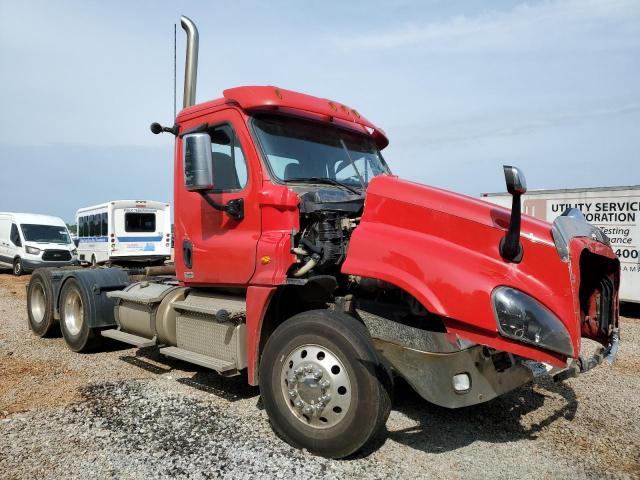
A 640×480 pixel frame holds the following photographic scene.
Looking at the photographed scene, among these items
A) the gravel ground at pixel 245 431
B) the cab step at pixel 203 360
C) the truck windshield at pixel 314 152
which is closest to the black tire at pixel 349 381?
the gravel ground at pixel 245 431

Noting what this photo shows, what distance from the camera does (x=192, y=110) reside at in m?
5.12

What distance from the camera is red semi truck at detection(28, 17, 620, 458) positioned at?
10.4ft

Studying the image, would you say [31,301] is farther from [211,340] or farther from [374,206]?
[374,206]

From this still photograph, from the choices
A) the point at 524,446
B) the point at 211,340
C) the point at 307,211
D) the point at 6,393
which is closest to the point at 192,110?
the point at 307,211

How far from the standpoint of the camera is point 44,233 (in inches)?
819

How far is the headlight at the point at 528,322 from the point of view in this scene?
3.03 metres

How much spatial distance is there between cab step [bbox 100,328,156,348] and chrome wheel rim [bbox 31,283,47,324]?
6.23ft

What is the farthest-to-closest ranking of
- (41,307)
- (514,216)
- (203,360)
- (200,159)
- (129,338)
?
(41,307) < (129,338) < (203,360) < (200,159) < (514,216)

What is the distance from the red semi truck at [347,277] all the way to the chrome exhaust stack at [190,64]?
0.47 meters

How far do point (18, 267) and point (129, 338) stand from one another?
16977 millimetres

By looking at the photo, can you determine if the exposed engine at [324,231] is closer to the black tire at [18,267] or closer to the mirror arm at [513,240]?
the mirror arm at [513,240]

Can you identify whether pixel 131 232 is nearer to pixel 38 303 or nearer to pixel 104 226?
pixel 104 226

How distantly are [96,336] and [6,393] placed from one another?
5.32ft

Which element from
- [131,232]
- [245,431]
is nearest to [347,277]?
[245,431]
